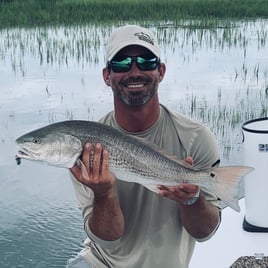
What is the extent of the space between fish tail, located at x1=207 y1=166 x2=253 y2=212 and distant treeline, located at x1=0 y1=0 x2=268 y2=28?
57.7 feet

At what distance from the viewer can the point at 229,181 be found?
9.56 feet

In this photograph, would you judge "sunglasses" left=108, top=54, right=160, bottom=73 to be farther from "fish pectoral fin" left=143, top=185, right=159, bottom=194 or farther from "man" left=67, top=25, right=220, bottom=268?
"fish pectoral fin" left=143, top=185, right=159, bottom=194

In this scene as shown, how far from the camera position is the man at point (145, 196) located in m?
3.03

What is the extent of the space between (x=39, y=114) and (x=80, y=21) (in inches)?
428

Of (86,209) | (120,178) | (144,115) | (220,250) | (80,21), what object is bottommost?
(80,21)

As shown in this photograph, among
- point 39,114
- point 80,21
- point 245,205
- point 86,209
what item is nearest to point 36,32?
point 80,21

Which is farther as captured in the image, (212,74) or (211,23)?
(211,23)

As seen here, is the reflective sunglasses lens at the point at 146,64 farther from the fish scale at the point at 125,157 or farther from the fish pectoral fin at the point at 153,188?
the fish pectoral fin at the point at 153,188

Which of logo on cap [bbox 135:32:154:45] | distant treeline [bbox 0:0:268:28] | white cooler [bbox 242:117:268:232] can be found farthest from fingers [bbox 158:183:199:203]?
distant treeline [bbox 0:0:268:28]

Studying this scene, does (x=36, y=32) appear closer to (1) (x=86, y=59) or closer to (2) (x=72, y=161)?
(1) (x=86, y=59)

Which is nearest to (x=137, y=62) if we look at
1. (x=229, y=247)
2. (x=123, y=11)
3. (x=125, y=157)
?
(x=125, y=157)

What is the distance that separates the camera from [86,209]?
3.24 m

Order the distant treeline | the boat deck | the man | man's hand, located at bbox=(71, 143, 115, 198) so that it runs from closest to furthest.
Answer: man's hand, located at bbox=(71, 143, 115, 198) < the man < the boat deck < the distant treeline

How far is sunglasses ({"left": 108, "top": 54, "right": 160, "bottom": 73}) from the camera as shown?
305 cm
